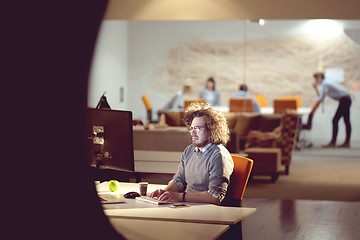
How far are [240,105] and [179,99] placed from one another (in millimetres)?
1044

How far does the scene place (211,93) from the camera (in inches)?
424

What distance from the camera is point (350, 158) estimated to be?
9.79 meters

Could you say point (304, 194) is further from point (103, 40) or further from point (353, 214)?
point (103, 40)

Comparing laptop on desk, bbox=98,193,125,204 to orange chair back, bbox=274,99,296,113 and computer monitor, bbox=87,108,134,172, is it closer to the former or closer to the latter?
computer monitor, bbox=87,108,134,172

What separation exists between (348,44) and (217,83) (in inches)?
87.8

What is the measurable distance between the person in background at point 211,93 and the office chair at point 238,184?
6490mm

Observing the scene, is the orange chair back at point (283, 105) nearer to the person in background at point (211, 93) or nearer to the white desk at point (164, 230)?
the person in background at point (211, 93)

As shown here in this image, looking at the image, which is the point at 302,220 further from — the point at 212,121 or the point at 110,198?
the point at 110,198

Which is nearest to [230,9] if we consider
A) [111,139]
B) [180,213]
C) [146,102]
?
[146,102]

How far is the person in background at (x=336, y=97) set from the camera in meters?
9.75

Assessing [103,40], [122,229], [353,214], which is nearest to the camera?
[122,229]

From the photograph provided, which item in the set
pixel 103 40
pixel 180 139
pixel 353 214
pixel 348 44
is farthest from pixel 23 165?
pixel 103 40

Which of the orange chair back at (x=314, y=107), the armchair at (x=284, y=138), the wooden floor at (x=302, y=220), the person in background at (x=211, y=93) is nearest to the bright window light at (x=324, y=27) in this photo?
the orange chair back at (x=314, y=107)

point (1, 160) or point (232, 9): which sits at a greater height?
point (232, 9)
